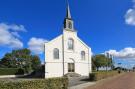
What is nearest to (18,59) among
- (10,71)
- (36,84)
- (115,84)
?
(10,71)

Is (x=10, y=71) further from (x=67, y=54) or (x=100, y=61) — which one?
(x=100, y=61)

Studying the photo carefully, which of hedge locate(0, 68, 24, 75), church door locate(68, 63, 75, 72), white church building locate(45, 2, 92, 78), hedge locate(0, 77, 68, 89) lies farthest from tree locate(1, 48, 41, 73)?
hedge locate(0, 77, 68, 89)

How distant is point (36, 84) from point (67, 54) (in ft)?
101

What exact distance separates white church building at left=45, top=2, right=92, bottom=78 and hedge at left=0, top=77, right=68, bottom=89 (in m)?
24.5

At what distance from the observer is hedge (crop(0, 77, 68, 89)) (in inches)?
431

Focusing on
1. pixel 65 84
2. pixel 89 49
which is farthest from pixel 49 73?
pixel 65 84

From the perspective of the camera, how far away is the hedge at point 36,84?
10946 millimetres

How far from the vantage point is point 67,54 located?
144 feet

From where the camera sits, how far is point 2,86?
1055 centimetres

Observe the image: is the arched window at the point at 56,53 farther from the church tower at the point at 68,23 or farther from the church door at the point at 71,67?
the church tower at the point at 68,23

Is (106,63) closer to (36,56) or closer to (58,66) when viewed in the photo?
(36,56)

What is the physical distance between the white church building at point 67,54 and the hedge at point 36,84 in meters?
24.5

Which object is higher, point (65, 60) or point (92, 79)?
point (65, 60)

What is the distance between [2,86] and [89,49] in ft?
125
